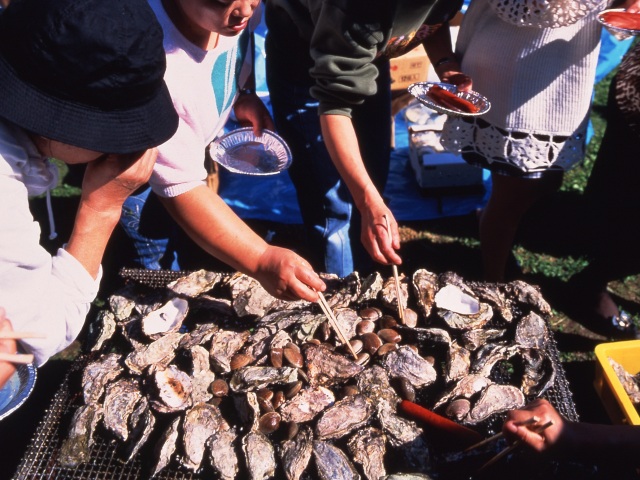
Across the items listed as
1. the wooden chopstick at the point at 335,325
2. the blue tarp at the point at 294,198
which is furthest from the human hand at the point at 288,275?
the blue tarp at the point at 294,198

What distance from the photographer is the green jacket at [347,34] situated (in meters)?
2.06

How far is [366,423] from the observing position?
208 centimetres

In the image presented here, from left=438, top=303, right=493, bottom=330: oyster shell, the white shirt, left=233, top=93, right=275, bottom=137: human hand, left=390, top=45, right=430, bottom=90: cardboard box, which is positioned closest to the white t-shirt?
left=233, top=93, right=275, bottom=137: human hand

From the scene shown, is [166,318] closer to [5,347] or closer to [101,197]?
[101,197]

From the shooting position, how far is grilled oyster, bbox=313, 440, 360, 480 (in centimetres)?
192

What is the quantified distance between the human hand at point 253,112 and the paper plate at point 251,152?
41 millimetres

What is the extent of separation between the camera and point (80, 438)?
80.3 inches

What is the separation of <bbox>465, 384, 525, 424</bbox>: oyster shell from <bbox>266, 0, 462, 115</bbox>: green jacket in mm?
1262

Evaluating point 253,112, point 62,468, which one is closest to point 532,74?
point 253,112

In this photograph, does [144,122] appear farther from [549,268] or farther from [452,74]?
[549,268]

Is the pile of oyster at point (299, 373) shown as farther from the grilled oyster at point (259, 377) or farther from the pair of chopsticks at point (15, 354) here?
the pair of chopsticks at point (15, 354)

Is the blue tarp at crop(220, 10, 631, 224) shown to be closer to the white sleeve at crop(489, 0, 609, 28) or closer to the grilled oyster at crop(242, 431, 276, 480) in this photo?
the white sleeve at crop(489, 0, 609, 28)

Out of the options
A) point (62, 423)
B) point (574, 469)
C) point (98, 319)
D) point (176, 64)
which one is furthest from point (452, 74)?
point (62, 423)

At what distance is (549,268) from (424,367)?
215 centimetres
